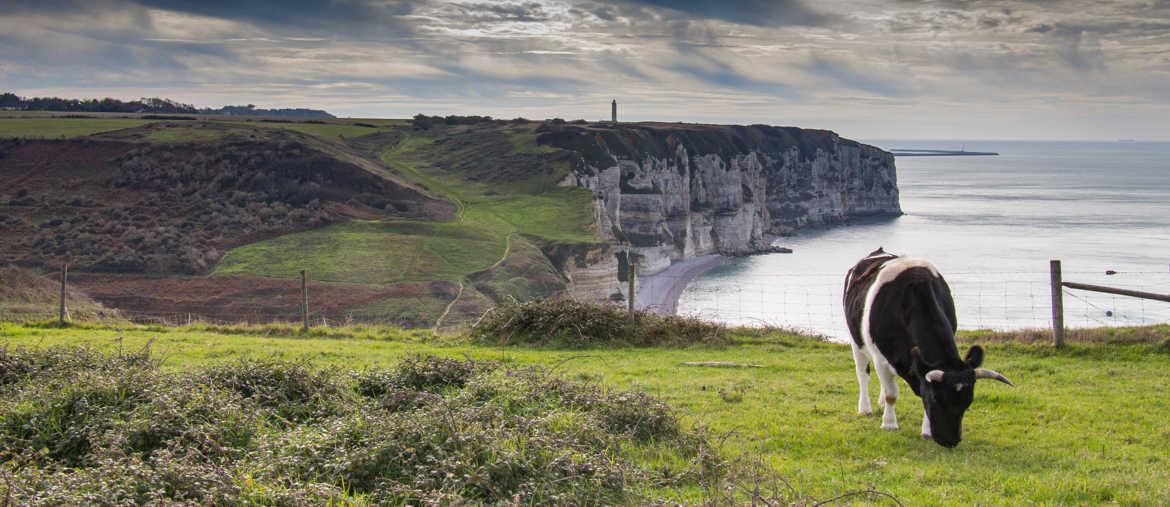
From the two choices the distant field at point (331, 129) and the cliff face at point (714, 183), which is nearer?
the cliff face at point (714, 183)

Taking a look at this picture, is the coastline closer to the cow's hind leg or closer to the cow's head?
the cow's hind leg

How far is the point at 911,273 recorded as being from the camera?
10203 millimetres

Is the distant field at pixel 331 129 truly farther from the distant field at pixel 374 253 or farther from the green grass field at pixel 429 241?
the distant field at pixel 374 253

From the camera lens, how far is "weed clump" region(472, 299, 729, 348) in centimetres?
1870

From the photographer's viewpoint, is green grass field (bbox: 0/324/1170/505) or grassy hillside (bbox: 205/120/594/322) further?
grassy hillside (bbox: 205/120/594/322)

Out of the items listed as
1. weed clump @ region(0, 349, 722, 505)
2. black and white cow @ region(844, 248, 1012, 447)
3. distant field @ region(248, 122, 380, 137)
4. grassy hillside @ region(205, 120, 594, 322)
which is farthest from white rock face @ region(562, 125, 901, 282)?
weed clump @ region(0, 349, 722, 505)

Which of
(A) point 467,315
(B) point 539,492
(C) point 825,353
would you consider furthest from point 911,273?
(A) point 467,315

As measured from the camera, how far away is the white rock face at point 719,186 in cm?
11269

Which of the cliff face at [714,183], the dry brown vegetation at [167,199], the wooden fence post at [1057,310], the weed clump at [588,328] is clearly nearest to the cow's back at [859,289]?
the wooden fence post at [1057,310]

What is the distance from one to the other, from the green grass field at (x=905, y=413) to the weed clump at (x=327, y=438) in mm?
1789

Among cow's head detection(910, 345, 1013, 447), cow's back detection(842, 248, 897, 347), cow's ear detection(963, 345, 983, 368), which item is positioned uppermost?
cow's back detection(842, 248, 897, 347)

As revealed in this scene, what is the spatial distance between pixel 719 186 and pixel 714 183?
100 centimetres

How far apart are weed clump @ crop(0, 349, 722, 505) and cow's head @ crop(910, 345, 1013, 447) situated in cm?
277

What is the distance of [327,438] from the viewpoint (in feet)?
24.0
